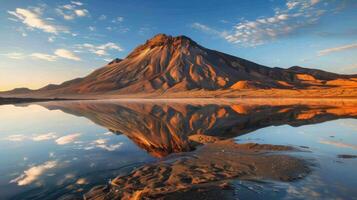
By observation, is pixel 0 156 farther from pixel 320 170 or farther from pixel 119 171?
pixel 320 170

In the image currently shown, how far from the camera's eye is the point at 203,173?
34.9 ft

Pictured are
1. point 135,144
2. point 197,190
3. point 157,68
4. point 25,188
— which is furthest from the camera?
point 157,68

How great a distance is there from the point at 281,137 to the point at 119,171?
11322 millimetres

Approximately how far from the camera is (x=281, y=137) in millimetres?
19078

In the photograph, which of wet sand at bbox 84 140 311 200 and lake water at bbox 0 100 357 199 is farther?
lake water at bbox 0 100 357 199

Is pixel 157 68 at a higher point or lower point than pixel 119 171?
higher

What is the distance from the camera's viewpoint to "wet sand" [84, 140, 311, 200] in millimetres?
8539

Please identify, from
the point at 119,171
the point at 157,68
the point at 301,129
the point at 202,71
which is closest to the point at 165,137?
the point at 119,171

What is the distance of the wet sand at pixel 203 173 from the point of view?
8539 mm

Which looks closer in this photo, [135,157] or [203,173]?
[203,173]

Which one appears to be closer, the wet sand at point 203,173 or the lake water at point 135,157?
the wet sand at point 203,173

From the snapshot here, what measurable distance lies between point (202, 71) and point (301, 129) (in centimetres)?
16261

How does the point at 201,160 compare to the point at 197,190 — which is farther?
the point at 201,160

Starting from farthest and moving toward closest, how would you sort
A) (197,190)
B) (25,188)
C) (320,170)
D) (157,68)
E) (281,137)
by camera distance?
(157,68), (281,137), (320,170), (25,188), (197,190)
